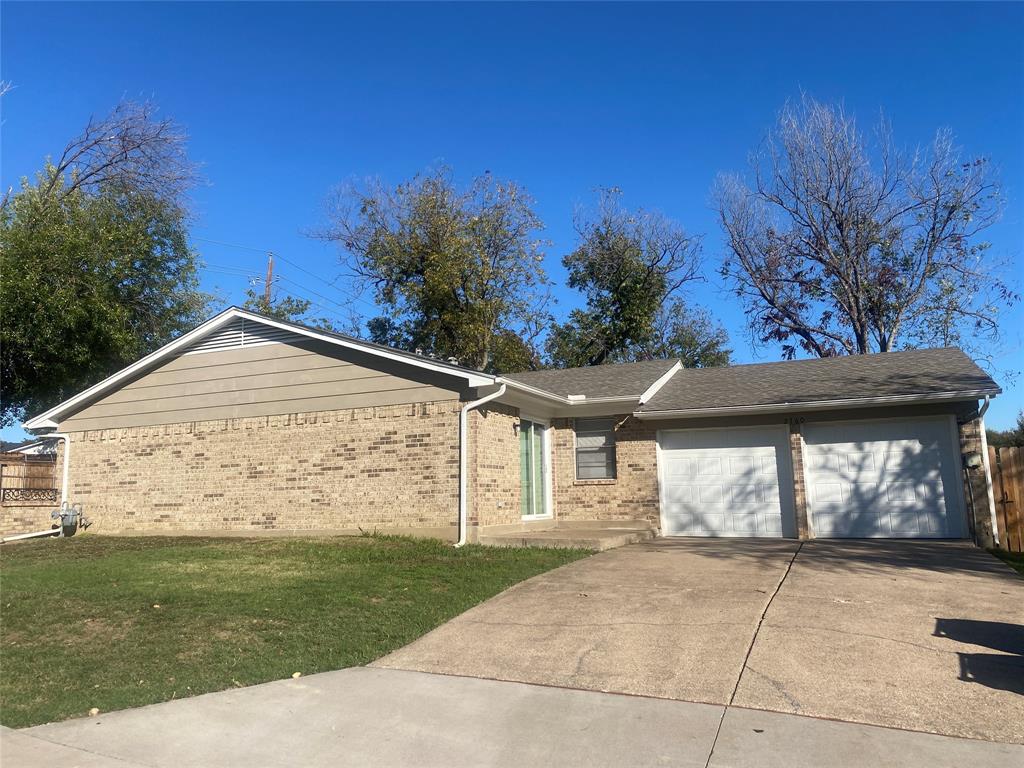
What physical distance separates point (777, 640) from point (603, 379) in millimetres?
10943

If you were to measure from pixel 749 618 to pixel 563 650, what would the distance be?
1920mm

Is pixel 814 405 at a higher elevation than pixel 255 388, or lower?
lower

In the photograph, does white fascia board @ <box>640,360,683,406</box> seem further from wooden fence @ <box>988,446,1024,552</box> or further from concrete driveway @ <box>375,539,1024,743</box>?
wooden fence @ <box>988,446,1024,552</box>

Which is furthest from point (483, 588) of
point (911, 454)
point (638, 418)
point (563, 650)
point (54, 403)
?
point (54, 403)

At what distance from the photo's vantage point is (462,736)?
4793 mm

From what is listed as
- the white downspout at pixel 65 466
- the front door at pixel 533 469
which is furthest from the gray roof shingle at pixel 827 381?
the white downspout at pixel 65 466

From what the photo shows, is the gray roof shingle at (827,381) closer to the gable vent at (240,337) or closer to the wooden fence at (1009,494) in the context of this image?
the wooden fence at (1009,494)

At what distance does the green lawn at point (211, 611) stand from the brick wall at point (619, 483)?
12.8 ft

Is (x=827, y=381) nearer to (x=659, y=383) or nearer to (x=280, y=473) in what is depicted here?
(x=659, y=383)

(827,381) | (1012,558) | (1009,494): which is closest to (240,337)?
(827,381)

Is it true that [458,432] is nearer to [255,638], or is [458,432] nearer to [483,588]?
[483,588]

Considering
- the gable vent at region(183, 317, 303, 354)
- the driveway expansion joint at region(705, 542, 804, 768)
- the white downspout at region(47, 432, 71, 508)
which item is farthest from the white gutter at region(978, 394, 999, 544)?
the white downspout at region(47, 432, 71, 508)

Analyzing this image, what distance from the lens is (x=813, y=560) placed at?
34.5 feet

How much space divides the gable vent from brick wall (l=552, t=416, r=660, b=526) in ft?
19.6
